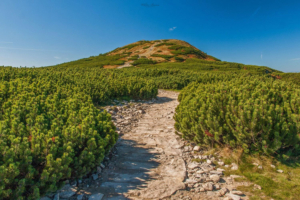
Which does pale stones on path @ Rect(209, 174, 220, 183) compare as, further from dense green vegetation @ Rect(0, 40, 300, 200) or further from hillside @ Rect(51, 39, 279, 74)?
hillside @ Rect(51, 39, 279, 74)

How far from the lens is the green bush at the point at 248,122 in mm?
4488

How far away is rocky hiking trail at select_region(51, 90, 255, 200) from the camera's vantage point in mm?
3678

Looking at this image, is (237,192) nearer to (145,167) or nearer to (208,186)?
(208,186)

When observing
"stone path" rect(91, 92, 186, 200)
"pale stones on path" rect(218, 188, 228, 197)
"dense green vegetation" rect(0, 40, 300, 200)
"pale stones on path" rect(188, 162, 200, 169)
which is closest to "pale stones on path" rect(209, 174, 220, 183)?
"pale stones on path" rect(218, 188, 228, 197)

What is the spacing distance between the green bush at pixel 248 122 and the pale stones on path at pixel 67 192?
10.8 feet

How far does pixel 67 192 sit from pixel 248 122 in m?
4.07

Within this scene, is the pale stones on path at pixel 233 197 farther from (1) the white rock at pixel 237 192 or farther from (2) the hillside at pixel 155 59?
(2) the hillside at pixel 155 59

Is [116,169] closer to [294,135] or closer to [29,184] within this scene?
[29,184]

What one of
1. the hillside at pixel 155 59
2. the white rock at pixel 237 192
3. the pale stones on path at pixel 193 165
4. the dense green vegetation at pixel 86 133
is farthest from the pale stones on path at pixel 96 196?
the hillside at pixel 155 59

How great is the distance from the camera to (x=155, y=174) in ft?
14.3

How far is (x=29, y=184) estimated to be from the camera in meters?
3.11

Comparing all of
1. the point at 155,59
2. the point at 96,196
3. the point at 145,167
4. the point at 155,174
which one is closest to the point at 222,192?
the point at 155,174

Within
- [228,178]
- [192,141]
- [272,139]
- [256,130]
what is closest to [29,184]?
[228,178]

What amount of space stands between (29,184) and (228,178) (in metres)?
3.66
